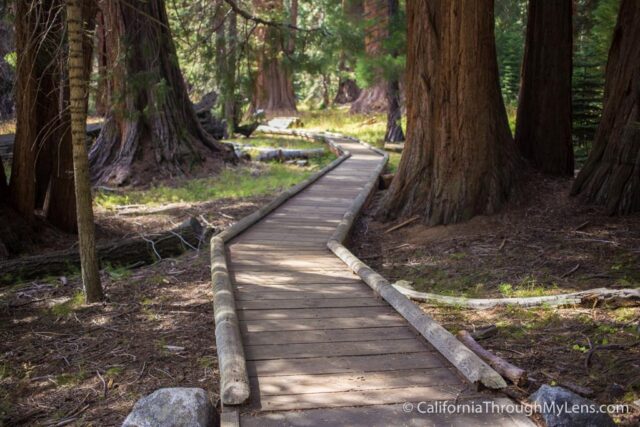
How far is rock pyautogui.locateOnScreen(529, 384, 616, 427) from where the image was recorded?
9.85 ft

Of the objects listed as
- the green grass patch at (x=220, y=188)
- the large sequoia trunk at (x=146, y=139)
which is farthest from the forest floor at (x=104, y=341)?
the large sequoia trunk at (x=146, y=139)

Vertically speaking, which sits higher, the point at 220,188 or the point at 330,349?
the point at 220,188

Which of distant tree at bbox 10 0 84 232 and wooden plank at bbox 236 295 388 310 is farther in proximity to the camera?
distant tree at bbox 10 0 84 232

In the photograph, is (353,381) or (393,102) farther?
(393,102)

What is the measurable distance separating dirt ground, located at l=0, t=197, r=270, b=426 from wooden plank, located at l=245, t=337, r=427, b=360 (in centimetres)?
40

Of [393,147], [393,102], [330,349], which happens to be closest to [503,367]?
[330,349]

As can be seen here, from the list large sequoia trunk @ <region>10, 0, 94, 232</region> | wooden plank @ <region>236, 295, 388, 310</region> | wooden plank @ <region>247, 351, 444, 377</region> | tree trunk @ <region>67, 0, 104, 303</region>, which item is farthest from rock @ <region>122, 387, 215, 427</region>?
large sequoia trunk @ <region>10, 0, 94, 232</region>

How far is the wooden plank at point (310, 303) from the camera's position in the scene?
5.01m

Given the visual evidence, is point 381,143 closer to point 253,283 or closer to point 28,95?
point 28,95

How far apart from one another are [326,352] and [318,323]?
57 cm

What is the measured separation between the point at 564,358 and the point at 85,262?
436 cm

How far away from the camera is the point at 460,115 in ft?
26.1

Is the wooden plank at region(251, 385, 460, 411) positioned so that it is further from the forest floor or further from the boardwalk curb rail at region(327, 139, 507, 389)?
the forest floor

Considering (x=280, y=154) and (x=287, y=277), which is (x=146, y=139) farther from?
(x=287, y=277)
